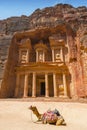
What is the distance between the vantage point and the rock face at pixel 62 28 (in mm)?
26797

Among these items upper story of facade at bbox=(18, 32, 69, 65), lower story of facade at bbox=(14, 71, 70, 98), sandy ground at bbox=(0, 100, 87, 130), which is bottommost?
sandy ground at bbox=(0, 100, 87, 130)

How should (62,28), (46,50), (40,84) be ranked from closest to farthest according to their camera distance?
(40,84)
(62,28)
(46,50)

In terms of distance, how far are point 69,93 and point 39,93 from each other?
586 cm

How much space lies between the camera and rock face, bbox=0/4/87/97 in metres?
26.8

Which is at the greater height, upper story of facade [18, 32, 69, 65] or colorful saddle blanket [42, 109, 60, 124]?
upper story of facade [18, 32, 69, 65]

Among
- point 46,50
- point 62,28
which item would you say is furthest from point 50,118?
point 62,28

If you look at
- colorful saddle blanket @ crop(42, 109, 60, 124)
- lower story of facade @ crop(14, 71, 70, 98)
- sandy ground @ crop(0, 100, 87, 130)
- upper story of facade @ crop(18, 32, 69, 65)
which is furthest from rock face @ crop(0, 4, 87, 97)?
colorful saddle blanket @ crop(42, 109, 60, 124)

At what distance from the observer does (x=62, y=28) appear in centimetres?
3158

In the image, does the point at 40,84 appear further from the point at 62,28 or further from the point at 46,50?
the point at 62,28

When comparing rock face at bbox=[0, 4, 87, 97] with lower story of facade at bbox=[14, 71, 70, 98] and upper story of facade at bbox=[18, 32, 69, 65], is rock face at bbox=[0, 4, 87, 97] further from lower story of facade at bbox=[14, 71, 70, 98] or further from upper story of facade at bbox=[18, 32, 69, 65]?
lower story of facade at bbox=[14, 71, 70, 98]

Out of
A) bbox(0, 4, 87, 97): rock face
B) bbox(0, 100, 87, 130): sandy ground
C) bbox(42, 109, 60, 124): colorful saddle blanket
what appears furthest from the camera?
bbox(0, 4, 87, 97): rock face

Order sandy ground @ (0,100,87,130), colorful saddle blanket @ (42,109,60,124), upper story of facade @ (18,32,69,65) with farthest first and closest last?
upper story of facade @ (18,32,69,65)
colorful saddle blanket @ (42,109,60,124)
sandy ground @ (0,100,87,130)

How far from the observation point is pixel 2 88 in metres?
26.0

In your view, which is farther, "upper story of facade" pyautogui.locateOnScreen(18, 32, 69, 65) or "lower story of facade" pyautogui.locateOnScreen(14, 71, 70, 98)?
"upper story of facade" pyautogui.locateOnScreen(18, 32, 69, 65)
